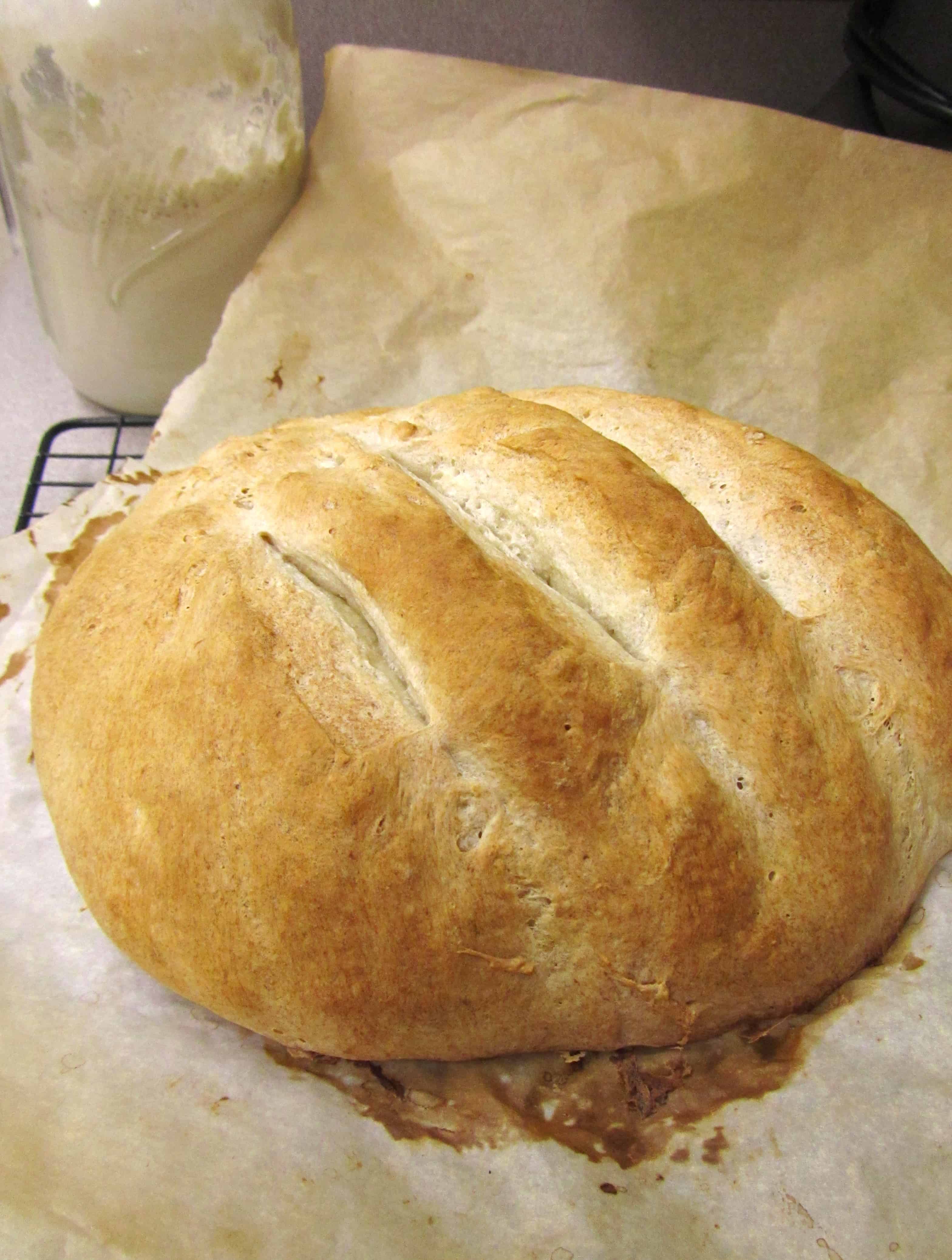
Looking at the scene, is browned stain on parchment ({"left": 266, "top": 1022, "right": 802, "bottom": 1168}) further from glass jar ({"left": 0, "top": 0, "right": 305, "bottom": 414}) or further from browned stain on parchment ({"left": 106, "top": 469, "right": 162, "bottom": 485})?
glass jar ({"left": 0, "top": 0, "right": 305, "bottom": 414})

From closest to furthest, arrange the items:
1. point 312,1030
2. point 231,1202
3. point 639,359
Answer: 1. point 231,1202
2. point 312,1030
3. point 639,359

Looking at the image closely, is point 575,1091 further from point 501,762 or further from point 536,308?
point 536,308

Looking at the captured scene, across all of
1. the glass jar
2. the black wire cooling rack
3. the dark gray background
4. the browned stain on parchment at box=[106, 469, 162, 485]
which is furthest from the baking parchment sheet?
the dark gray background

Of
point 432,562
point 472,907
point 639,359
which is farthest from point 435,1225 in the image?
point 639,359

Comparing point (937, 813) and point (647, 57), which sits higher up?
point (647, 57)

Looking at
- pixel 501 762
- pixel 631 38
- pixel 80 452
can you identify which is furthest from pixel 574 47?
pixel 501 762

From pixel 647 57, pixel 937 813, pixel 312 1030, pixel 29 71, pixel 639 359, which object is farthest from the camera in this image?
pixel 647 57

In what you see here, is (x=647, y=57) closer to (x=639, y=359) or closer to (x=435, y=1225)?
(x=639, y=359)
